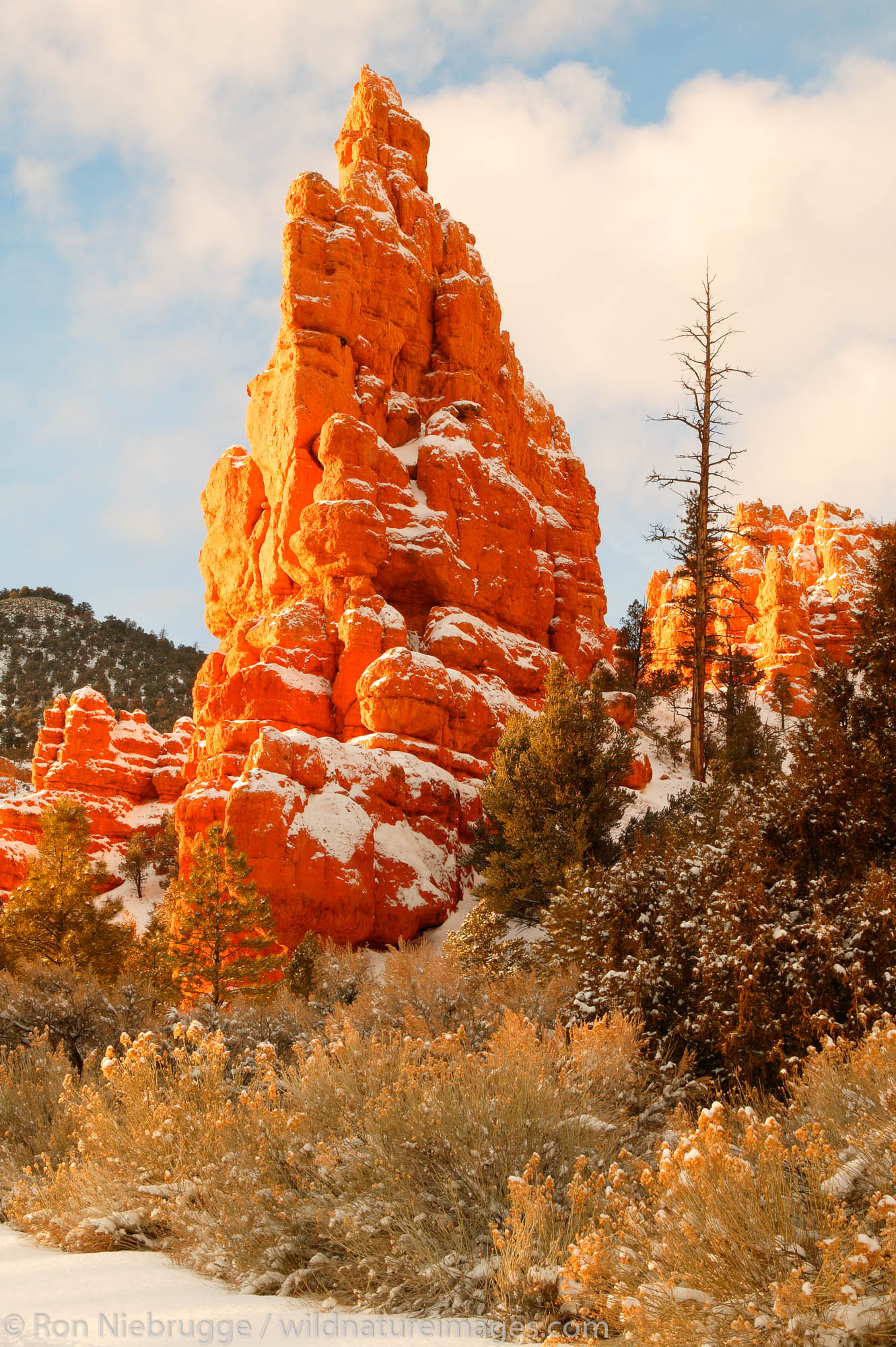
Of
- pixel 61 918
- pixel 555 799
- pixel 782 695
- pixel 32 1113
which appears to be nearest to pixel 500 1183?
pixel 32 1113

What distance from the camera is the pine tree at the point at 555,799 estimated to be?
20.2 metres

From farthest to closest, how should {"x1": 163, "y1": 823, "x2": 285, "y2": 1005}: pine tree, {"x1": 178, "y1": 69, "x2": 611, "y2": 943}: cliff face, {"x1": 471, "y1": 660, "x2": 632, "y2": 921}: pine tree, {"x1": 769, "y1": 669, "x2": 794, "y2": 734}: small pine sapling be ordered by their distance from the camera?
{"x1": 769, "y1": 669, "x2": 794, "y2": 734}: small pine sapling
{"x1": 178, "y1": 69, "x2": 611, "y2": 943}: cliff face
{"x1": 163, "y1": 823, "x2": 285, "y2": 1005}: pine tree
{"x1": 471, "y1": 660, "x2": 632, "y2": 921}: pine tree

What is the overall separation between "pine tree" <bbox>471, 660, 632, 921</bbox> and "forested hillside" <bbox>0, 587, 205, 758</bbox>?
66.8m

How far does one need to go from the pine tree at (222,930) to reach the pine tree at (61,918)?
4337mm

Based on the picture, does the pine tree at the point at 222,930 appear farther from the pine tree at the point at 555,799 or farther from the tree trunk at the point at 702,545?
the tree trunk at the point at 702,545

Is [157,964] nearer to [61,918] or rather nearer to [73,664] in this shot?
[61,918]

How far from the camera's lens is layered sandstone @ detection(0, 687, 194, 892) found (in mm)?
53125

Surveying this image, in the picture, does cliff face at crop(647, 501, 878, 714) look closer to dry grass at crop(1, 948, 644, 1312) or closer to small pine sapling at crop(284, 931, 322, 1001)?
small pine sapling at crop(284, 931, 322, 1001)

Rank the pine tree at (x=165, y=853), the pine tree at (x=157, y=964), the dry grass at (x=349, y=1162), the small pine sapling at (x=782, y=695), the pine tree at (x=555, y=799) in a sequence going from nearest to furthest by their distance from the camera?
1. the dry grass at (x=349, y=1162)
2. the pine tree at (x=555, y=799)
3. the pine tree at (x=157, y=964)
4. the pine tree at (x=165, y=853)
5. the small pine sapling at (x=782, y=695)

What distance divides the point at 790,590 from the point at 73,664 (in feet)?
277

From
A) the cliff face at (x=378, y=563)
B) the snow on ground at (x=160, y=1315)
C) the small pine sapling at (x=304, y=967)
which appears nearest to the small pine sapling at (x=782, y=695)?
the cliff face at (x=378, y=563)

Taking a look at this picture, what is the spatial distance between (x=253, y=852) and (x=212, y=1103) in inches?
760

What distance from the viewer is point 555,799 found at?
20859 mm

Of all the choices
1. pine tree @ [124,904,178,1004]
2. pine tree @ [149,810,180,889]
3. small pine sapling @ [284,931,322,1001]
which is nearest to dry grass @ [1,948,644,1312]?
pine tree @ [124,904,178,1004]
